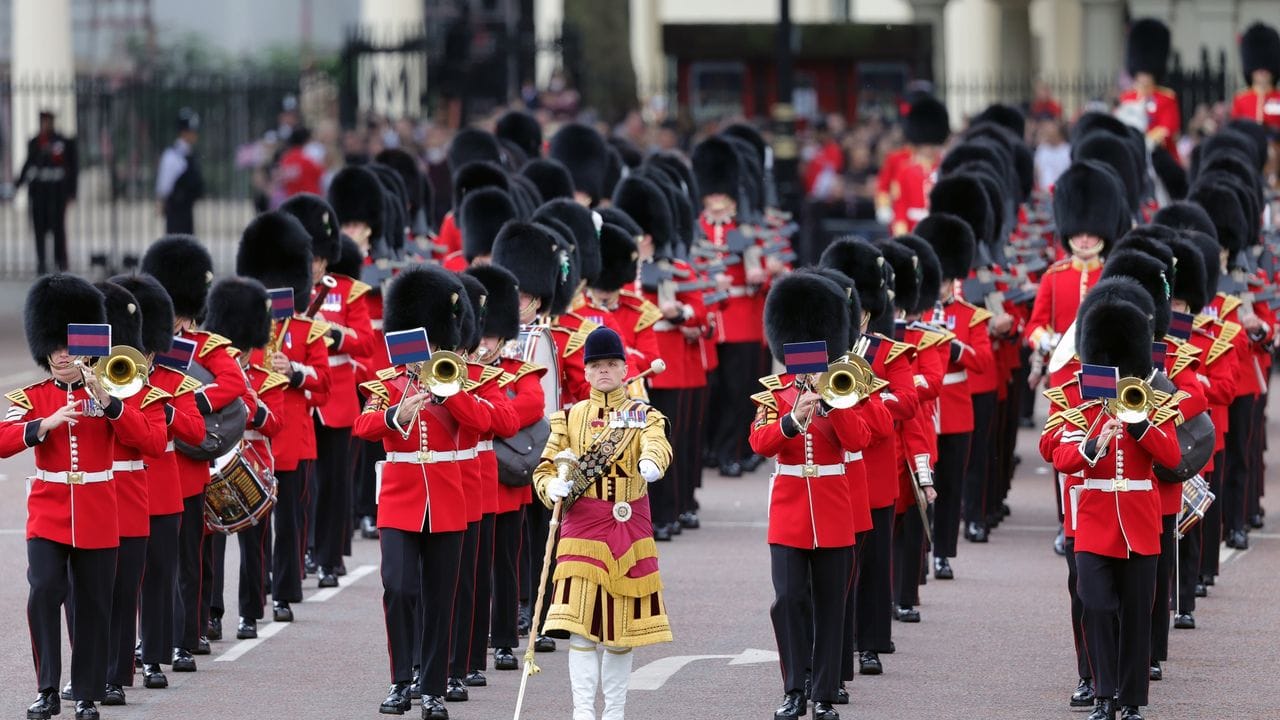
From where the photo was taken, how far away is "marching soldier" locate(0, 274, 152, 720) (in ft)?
27.0

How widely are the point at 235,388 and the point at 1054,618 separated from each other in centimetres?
324

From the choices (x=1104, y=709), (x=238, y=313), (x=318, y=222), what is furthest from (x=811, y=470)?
(x=318, y=222)

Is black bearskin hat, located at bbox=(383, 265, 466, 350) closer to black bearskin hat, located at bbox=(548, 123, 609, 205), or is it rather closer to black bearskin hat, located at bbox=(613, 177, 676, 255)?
black bearskin hat, located at bbox=(613, 177, 676, 255)

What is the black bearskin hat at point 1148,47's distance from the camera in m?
19.5

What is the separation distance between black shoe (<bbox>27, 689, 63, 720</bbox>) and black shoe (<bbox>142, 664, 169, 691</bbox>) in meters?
0.70

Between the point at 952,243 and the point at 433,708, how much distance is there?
4.22 meters

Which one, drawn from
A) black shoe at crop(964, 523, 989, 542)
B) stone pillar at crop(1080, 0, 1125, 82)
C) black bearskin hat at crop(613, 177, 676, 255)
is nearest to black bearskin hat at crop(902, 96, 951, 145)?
black bearskin hat at crop(613, 177, 676, 255)

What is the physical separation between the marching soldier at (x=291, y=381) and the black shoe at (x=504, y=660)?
1.11 meters

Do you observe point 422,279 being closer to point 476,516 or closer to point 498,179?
point 476,516

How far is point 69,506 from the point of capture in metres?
8.24

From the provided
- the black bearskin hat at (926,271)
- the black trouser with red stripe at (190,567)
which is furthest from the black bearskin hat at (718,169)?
the black trouser with red stripe at (190,567)

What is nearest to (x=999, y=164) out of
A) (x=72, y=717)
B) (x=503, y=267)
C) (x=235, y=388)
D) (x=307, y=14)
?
(x=503, y=267)

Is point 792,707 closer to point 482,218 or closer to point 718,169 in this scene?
point 482,218

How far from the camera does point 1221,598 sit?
10.8 m
